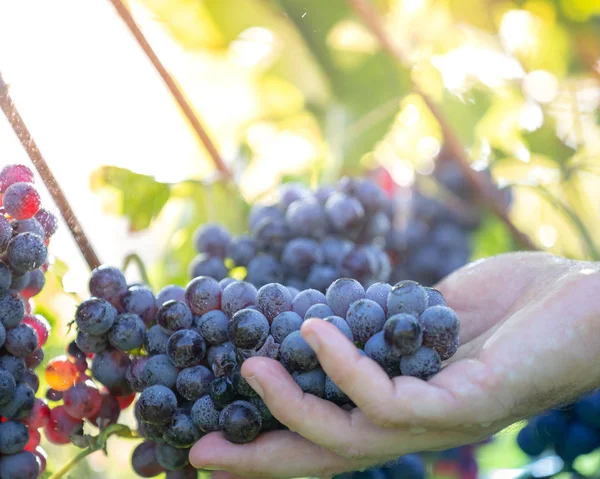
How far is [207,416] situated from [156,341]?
109 mm

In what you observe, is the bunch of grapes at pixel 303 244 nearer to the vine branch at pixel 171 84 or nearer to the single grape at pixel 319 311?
the vine branch at pixel 171 84

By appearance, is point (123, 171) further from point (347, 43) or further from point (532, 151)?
point (532, 151)

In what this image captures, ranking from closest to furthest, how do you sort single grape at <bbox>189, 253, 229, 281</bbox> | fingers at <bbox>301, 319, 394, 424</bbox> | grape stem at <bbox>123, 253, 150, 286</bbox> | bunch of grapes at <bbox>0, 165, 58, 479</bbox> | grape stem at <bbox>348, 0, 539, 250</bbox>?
fingers at <bbox>301, 319, 394, 424</bbox> → bunch of grapes at <bbox>0, 165, 58, 479</bbox> → grape stem at <bbox>123, 253, 150, 286</bbox> → single grape at <bbox>189, 253, 229, 281</bbox> → grape stem at <bbox>348, 0, 539, 250</bbox>

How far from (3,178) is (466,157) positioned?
88 cm

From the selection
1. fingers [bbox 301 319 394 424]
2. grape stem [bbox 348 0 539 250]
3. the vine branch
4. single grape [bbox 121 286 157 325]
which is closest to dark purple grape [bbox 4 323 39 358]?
single grape [bbox 121 286 157 325]

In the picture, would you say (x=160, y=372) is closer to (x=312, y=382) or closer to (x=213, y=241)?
(x=312, y=382)

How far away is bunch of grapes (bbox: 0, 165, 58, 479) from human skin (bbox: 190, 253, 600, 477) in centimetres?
20

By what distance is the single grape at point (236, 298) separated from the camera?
74 centimetres

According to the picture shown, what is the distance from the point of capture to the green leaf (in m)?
1.10

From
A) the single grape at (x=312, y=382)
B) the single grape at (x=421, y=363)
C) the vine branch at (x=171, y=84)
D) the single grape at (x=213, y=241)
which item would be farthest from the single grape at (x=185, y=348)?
the vine branch at (x=171, y=84)

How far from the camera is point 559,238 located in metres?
1.40

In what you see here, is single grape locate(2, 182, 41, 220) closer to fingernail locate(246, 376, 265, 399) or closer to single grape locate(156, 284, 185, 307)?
single grape locate(156, 284, 185, 307)

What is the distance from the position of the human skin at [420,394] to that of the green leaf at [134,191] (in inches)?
20.6

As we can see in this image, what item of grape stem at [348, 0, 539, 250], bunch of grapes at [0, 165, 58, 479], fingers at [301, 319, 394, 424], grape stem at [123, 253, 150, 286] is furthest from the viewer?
grape stem at [348, 0, 539, 250]
